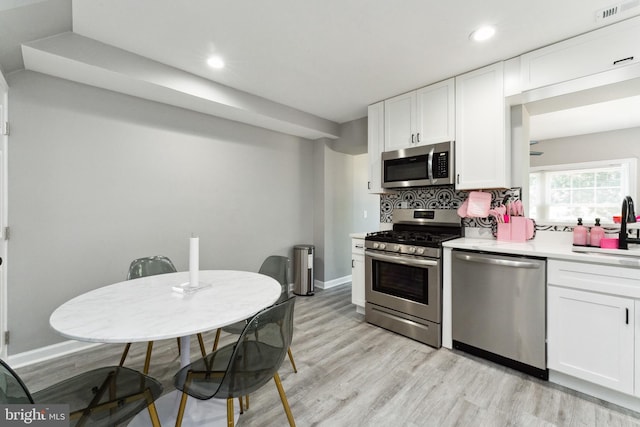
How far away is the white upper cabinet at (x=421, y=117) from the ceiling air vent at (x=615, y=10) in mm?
1036

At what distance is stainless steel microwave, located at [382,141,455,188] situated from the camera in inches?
109

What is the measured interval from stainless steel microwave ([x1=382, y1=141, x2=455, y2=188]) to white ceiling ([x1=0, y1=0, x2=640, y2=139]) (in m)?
0.71

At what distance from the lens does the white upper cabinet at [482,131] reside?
96.9 inches

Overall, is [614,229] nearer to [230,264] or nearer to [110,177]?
[230,264]

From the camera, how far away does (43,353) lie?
7.53ft

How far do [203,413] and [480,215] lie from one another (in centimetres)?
277

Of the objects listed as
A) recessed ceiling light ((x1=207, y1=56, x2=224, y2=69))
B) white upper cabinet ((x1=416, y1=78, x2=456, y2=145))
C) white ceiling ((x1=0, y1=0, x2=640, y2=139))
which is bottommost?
white upper cabinet ((x1=416, y1=78, x2=456, y2=145))

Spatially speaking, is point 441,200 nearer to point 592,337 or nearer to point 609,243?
point 609,243

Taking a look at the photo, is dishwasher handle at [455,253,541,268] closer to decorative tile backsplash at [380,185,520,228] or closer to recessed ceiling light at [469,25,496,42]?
decorative tile backsplash at [380,185,520,228]

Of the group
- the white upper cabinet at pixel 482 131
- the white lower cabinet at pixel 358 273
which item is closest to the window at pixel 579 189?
the white upper cabinet at pixel 482 131

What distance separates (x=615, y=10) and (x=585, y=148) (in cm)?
177

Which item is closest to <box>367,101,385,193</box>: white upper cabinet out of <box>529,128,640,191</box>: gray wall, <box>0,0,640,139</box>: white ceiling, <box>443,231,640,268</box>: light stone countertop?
<box>0,0,640,139</box>: white ceiling

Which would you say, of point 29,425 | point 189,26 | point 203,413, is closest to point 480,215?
point 203,413

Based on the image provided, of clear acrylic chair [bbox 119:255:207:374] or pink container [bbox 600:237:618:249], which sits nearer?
pink container [bbox 600:237:618:249]
